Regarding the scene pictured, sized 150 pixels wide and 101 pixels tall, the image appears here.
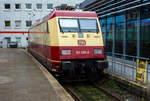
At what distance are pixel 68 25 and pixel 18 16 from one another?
134ft

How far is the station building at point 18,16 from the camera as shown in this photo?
5000cm

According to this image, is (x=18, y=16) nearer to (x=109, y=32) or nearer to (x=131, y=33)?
(x=109, y=32)

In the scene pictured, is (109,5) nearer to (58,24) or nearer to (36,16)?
(58,24)

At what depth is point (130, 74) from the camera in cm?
1066

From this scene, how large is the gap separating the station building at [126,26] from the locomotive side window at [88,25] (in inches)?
103

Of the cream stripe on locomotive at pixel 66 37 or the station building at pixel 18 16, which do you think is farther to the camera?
the station building at pixel 18 16

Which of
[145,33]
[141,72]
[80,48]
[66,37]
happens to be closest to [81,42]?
[80,48]

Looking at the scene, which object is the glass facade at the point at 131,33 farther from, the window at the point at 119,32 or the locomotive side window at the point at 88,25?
the locomotive side window at the point at 88,25

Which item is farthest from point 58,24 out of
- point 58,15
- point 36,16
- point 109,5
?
point 36,16

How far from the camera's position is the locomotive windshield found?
11305mm

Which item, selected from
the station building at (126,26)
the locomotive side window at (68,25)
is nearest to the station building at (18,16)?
the station building at (126,26)

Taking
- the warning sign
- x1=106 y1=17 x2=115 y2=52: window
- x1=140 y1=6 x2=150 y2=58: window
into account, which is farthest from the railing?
x1=106 y1=17 x2=115 y2=52: window

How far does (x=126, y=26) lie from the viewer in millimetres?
15516

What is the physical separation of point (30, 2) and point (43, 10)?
3.01 metres
